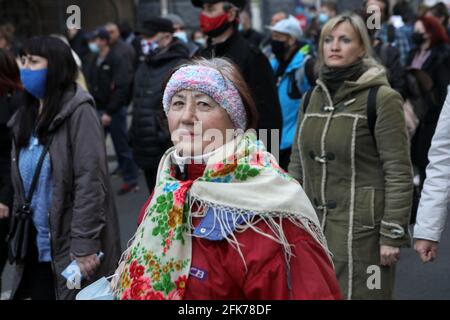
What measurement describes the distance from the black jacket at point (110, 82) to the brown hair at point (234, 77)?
7175mm

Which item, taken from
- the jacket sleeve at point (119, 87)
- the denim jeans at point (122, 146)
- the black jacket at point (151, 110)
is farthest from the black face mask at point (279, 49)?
the denim jeans at point (122, 146)

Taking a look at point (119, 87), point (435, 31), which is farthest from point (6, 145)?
point (119, 87)

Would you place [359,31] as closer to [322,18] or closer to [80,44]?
[80,44]

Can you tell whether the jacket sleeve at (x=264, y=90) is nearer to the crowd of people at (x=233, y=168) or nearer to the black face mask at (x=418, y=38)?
the crowd of people at (x=233, y=168)

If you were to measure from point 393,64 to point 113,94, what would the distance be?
3940mm

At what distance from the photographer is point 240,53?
5.09 metres

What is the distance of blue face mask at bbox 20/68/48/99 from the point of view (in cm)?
414

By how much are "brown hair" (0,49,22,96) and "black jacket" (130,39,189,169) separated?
110 cm

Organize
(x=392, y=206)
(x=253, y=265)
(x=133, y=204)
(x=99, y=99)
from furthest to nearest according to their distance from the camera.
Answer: (x=99, y=99) → (x=133, y=204) → (x=392, y=206) → (x=253, y=265)

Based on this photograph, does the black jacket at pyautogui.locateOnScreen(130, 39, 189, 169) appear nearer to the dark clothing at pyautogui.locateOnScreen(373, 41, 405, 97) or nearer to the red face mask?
the red face mask

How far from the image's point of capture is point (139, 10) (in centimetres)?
1841

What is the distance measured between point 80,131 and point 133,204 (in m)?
5.08

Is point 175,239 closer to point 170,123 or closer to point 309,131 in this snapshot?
point 170,123

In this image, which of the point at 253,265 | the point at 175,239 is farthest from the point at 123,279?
the point at 253,265
